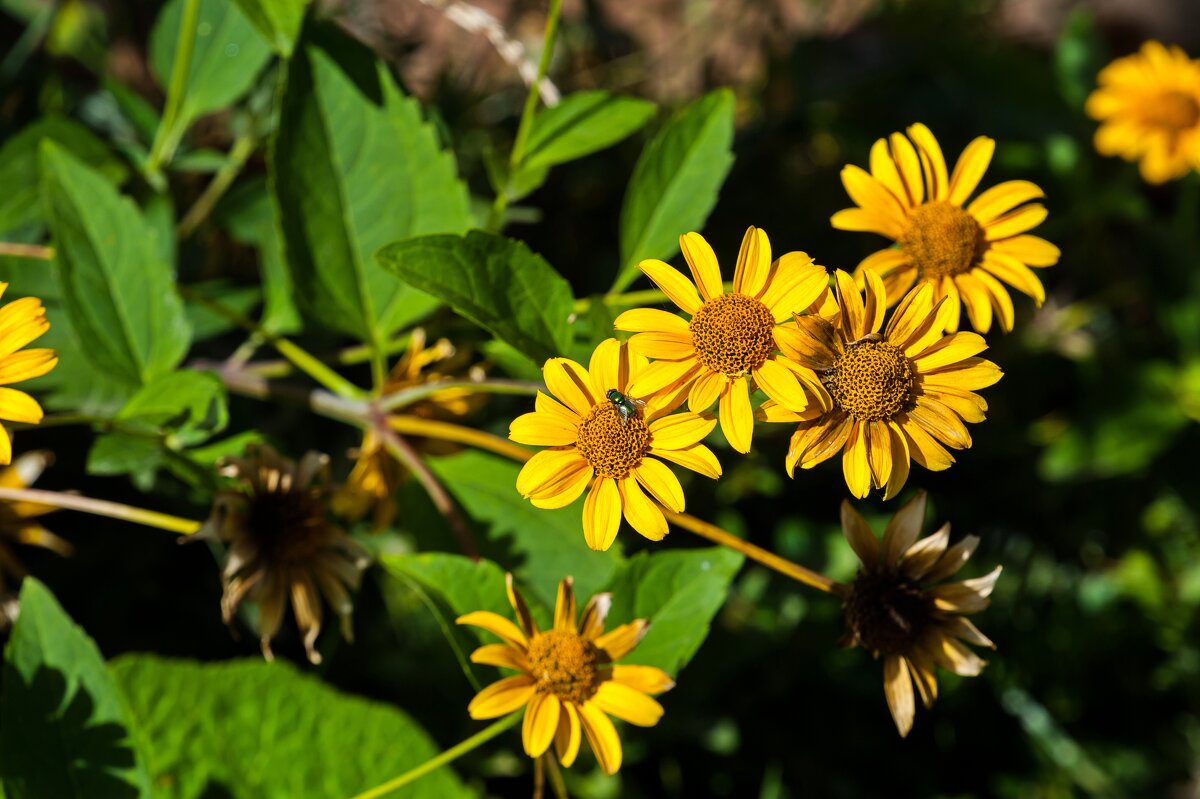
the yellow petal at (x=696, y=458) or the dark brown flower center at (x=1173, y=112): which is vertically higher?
the yellow petal at (x=696, y=458)

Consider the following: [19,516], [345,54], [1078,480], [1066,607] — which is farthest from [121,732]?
[1078,480]

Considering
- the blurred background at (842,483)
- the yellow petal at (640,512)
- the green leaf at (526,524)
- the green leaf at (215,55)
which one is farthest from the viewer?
the blurred background at (842,483)

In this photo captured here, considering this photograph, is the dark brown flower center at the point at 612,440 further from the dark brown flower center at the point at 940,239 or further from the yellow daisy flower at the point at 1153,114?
the yellow daisy flower at the point at 1153,114

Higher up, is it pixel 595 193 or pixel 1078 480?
pixel 595 193

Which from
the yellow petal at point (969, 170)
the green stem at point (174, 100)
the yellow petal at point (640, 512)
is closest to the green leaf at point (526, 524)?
the yellow petal at point (640, 512)

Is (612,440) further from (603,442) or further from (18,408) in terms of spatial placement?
(18,408)

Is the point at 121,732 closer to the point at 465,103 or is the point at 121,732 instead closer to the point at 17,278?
the point at 17,278
